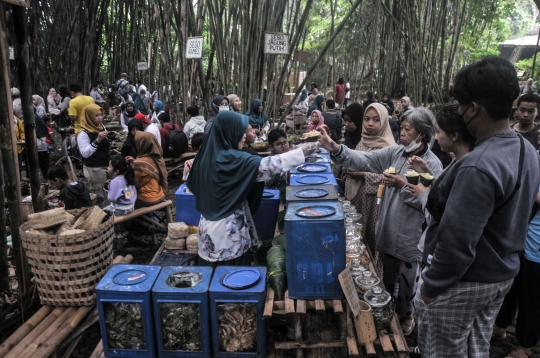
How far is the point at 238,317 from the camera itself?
6.40 feet

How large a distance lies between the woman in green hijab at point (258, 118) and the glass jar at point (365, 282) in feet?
13.6

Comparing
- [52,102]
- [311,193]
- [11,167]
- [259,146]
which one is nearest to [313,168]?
[311,193]

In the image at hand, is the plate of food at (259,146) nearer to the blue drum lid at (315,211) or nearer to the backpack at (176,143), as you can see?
the backpack at (176,143)

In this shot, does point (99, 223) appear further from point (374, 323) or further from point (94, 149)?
point (94, 149)

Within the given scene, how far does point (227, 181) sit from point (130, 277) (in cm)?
76

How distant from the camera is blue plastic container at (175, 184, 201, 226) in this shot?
11.6 feet

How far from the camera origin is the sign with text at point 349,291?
1.78m

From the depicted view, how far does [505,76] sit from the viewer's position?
1434mm

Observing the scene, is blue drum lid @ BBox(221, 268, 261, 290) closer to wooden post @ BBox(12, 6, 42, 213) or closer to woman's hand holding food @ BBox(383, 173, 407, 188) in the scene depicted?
woman's hand holding food @ BBox(383, 173, 407, 188)

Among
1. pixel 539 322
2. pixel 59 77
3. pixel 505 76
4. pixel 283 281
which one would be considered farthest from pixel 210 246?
pixel 59 77

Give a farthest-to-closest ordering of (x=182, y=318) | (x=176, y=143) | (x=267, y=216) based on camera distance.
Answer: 1. (x=176, y=143)
2. (x=267, y=216)
3. (x=182, y=318)

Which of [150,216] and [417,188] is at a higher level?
[417,188]

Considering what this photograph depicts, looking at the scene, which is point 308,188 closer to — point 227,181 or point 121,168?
point 227,181

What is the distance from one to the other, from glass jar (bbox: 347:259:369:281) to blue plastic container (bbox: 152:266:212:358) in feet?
2.62
